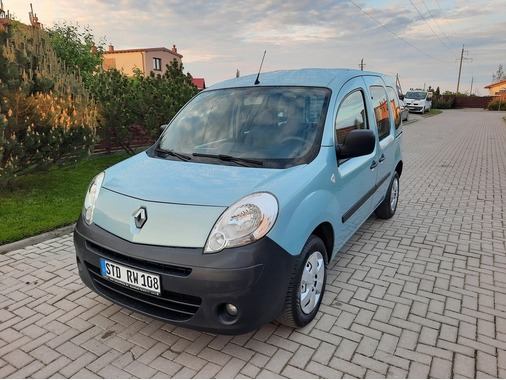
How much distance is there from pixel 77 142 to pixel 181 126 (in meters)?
3.43

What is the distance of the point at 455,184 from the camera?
757 cm

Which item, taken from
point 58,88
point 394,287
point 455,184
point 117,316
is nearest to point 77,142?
point 58,88

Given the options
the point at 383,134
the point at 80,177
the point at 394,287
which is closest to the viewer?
the point at 394,287

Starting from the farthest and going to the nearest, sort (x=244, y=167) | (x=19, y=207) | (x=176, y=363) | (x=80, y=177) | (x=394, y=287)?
1. (x=80, y=177)
2. (x=19, y=207)
3. (x=394, y=287)
4. (x=244, y=167)
5. (x=176, y=363)

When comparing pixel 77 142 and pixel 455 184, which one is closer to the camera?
pixel 77 142

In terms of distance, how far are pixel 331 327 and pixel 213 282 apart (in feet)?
3.81

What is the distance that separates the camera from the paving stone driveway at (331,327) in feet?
7.95

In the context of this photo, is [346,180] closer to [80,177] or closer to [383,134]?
[383,134]

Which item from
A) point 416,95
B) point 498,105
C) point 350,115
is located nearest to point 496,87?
point 498,105

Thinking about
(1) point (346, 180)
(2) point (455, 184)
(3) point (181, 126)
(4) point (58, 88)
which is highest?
(4) point (58, 88)

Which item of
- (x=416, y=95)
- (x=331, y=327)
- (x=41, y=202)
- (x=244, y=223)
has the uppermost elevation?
(x=416, y=95)

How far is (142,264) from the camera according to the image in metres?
2.35

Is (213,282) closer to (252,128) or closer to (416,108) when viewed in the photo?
(252,128)

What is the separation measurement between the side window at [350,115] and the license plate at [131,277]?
1830 millimetres
